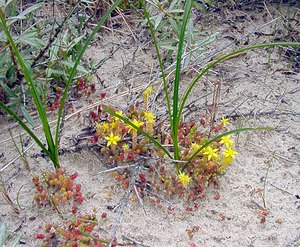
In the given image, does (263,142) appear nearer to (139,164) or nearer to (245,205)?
(245,205)

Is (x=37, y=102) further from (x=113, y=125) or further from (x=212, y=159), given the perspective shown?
(x=212, y=159)

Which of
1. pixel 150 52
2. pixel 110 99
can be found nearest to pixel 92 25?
pixel 150 52

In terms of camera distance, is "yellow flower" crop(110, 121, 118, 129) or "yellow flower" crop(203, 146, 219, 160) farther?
"yellow flower" crop(110, 121, 118, 129)

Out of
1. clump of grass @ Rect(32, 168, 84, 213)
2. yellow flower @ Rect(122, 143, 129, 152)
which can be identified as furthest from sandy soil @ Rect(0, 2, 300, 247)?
yellow flower @ Rect(122, 143, 129, 152)

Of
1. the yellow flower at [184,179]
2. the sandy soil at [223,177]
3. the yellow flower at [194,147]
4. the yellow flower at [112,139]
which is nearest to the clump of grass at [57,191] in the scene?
the sandy soil at [223,177]

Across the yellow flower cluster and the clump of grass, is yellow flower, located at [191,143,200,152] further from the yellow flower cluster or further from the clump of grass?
the clump of grass

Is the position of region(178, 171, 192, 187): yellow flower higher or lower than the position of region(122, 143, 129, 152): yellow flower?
lower

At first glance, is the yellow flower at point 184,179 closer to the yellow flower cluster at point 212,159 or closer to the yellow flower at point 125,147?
the yellow flower cluster at point 212,159

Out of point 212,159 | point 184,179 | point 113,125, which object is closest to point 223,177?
point 212,159
